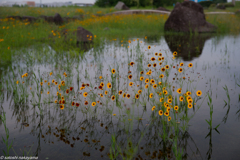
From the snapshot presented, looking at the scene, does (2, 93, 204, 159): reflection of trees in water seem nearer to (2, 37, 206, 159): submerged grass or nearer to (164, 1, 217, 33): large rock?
(2, 37, 206, 159): submerged grass

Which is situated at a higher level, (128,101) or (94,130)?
(128,101)

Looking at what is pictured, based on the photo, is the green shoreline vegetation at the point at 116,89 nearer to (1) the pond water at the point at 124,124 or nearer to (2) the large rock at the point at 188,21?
(1) the pond water at the point at 124,124

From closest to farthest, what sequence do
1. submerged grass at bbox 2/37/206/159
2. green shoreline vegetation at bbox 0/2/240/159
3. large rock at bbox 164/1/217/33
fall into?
submerged grass at bbox 2/37/206/159 < green shoreline vegetation at bbox 0/2/240/159 < large rock at bbox 164/1/217/33

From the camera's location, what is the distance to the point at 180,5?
529 inches

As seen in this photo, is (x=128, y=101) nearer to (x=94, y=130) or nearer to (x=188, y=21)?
(x=94, y=130)

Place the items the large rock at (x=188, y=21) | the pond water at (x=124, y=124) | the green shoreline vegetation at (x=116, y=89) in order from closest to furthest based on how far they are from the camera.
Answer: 1. the pond water at (x=124, y=124)
2. the green shoreline vegetation at (x=116, y=89)
3. the large rock at (x=188, y=21)

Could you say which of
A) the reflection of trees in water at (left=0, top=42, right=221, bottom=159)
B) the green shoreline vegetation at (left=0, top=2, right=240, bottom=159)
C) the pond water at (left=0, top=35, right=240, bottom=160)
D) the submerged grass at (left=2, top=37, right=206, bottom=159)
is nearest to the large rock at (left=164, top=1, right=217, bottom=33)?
the green shoreline vegetation at (left=0, top=2, right=240, bottom=159)

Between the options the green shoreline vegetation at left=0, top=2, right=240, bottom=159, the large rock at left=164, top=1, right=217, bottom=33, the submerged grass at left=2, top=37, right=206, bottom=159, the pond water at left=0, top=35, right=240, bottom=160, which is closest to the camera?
the pond water at left=0, top=35, right=240, bottom=160

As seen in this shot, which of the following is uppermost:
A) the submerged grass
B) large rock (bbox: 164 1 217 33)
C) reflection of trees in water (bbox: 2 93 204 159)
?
large rock (bbox: 164 1 217 33)

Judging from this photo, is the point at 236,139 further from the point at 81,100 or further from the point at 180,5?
the point at 180,5

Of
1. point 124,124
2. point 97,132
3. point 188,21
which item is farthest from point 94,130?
point 188,21

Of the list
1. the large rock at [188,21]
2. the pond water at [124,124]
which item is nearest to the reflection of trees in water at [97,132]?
the pond water at [124,124]

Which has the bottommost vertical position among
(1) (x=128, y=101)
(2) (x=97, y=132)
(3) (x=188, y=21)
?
(2) (x=97, y=132)

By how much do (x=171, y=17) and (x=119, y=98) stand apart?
1084cm
